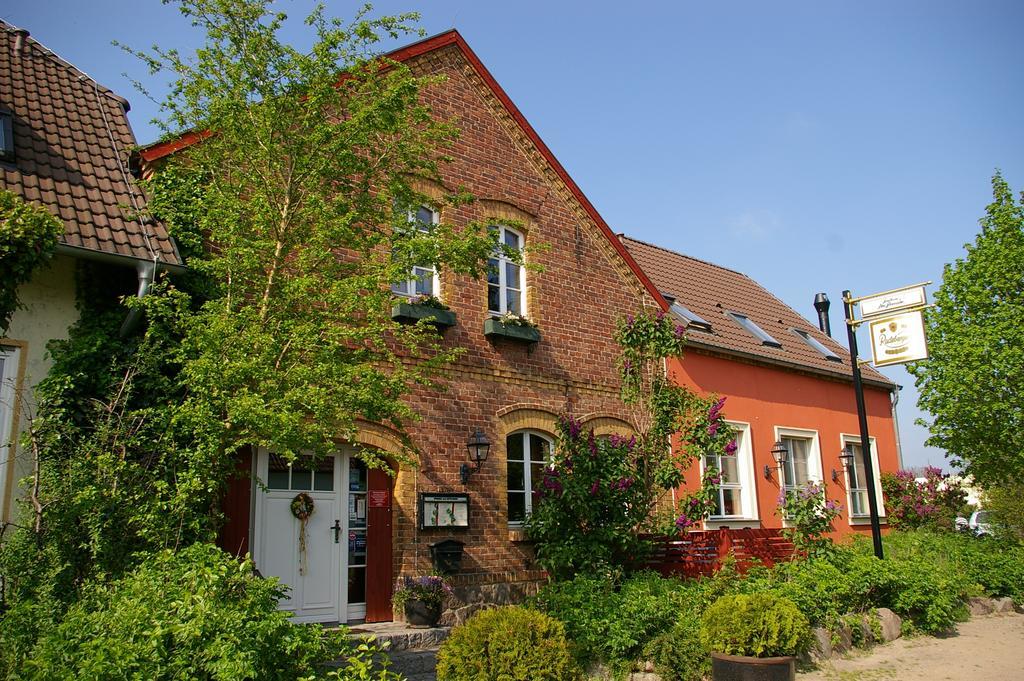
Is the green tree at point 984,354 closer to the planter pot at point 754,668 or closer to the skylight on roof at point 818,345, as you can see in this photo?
the skylight on roof at point 818,345

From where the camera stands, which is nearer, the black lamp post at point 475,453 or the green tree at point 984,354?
the black lamp post at point 475,453

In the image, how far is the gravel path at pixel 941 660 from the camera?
9.16m

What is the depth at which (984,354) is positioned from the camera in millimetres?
16391

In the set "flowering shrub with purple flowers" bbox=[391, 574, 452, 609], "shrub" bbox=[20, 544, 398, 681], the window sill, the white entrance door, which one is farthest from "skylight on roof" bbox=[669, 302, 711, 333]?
"shrub" bbox=[20, 544, 398, 681]

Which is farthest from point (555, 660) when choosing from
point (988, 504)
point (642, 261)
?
point (988, 504)

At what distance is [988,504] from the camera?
20109mm

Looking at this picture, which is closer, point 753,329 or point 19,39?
point 19,39

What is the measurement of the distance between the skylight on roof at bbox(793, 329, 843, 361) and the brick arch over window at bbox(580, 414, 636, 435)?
330 inches

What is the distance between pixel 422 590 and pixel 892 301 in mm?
8498

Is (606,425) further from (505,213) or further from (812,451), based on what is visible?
(812,451)

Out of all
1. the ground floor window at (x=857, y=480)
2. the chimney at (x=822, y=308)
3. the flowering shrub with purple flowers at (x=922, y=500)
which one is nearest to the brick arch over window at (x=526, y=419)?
the ground floor window at (x=857, y=480)

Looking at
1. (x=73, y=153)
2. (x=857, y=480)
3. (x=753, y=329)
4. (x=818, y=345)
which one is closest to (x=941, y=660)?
(x=753, y=329)

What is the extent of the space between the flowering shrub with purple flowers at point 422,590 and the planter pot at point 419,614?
0.15 feet

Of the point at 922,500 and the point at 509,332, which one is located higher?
the point at 509,332
